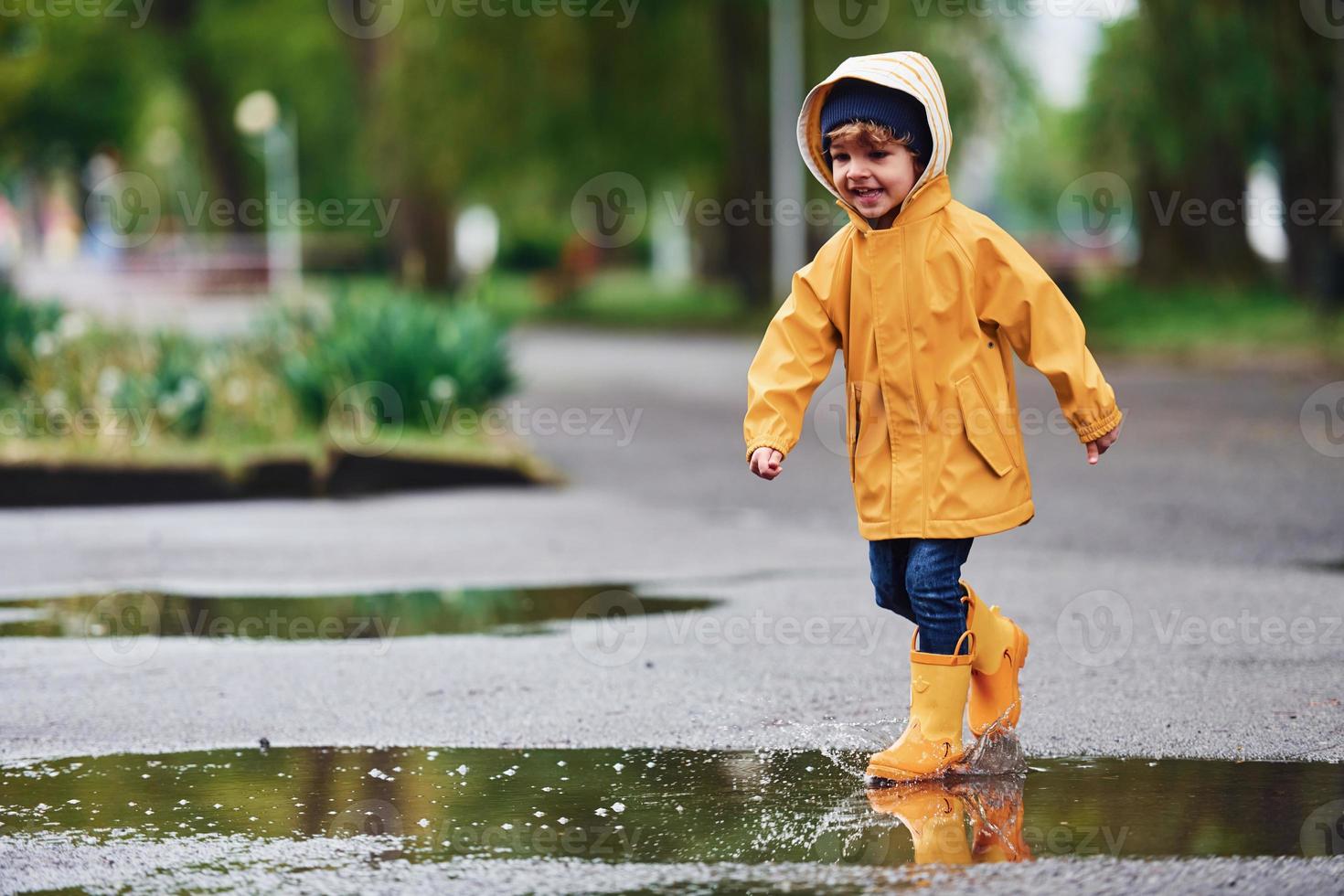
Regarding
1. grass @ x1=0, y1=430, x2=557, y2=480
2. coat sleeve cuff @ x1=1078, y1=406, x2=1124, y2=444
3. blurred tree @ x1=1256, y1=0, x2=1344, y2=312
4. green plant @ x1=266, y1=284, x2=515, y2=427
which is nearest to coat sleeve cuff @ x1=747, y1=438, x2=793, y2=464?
coat sleeve cuff @ x1=1078, y1=406, x2=1124, y2=444

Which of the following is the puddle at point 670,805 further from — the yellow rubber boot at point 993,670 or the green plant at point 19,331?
the green plant at point 19,331

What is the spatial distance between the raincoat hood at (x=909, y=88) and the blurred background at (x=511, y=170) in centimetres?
Answer: 625

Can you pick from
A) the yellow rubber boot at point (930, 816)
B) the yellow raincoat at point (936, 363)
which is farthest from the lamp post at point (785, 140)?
the yellow rubber boot at point (930, 816)

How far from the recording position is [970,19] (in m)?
27.5

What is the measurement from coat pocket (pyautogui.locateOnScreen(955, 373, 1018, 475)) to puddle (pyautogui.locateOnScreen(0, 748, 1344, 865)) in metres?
0.75

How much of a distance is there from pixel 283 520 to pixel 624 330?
19229mm

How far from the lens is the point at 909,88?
171 inches

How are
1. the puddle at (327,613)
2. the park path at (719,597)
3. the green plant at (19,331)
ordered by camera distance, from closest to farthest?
the park path at (719,597), the puddle at (327,613), the green plant at (19,331)

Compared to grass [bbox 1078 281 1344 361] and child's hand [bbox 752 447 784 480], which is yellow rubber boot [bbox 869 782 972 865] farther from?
grass [bbox 1078 281 1344 361]

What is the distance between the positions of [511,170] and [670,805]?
24532mm

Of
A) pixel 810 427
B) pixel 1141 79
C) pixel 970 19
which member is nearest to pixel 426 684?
pixel 810 427

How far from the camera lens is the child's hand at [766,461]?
438 cm

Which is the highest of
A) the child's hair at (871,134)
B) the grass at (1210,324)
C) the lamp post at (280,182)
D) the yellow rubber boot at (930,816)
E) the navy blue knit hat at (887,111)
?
the lamp post at (280,182)

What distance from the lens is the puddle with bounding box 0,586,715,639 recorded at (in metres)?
6.58
